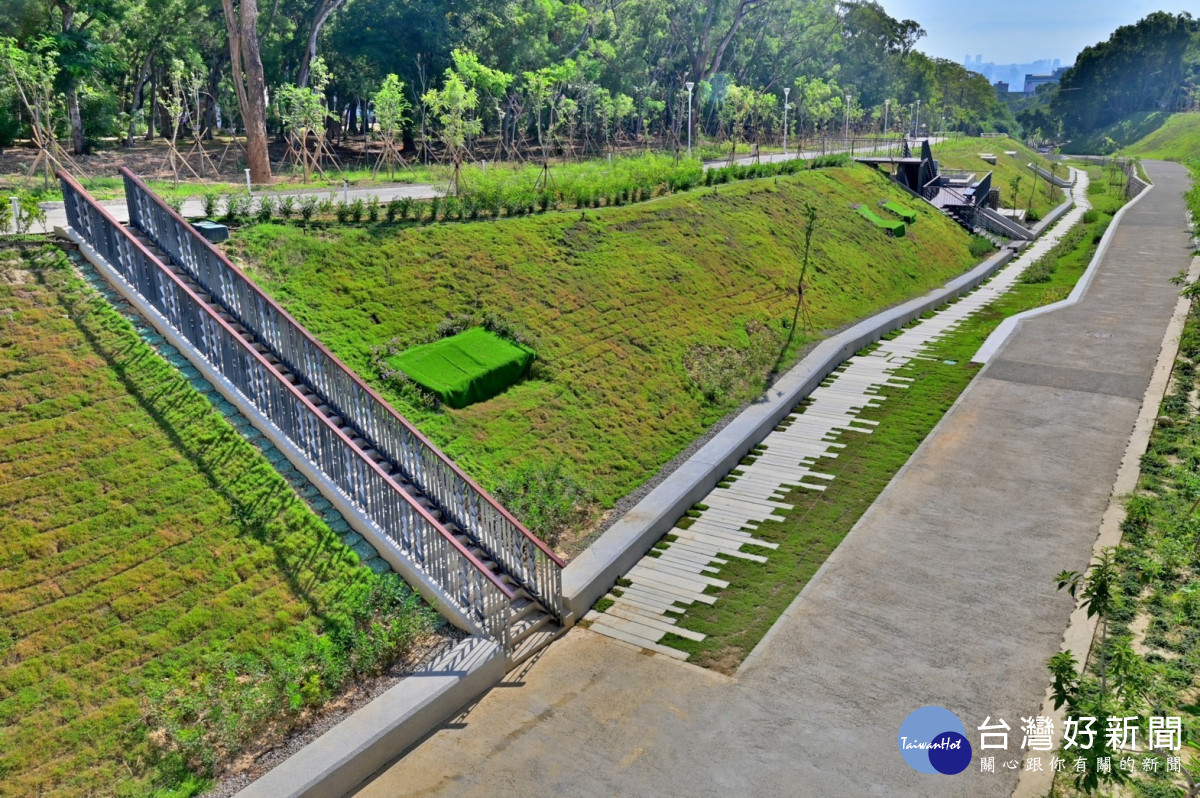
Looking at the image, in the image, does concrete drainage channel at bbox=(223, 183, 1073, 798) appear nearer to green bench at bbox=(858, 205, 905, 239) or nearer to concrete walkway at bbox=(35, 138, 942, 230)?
concrete walkway at bbox=(35, 138, 942, 230)

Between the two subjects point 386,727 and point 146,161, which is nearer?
point 386,727

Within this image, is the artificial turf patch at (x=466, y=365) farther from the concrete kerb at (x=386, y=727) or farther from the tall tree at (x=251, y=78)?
the tall tree at (x=251, y=78)

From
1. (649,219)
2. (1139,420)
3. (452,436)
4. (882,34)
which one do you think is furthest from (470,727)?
(882,34)

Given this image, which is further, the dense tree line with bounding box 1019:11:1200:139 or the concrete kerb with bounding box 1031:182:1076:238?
the dense tree line with bounding box 1019:11:1200:139

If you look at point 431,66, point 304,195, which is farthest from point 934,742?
point 431,66

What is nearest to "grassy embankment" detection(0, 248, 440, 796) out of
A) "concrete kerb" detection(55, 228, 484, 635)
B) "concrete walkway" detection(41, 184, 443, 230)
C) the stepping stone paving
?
"concrete kerb" detection(55, 228, 484, 635)

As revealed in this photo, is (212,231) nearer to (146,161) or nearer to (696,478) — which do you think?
(696,478)
